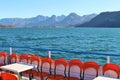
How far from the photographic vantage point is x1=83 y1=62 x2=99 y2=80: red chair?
704 cm

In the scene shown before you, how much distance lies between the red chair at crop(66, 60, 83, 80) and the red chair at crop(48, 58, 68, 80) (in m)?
0.22

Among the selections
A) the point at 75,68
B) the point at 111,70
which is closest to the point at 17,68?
the point at 75,68

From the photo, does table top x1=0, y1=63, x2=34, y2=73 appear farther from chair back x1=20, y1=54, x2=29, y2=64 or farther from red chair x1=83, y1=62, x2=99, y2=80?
red chair x1=83, y1=62, x2=99, y2=80

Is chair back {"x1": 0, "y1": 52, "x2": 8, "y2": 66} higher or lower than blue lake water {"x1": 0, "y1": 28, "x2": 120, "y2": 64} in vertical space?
higher

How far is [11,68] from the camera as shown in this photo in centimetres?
730

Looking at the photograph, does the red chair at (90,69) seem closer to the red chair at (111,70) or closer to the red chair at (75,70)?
the red chair at (75,70)

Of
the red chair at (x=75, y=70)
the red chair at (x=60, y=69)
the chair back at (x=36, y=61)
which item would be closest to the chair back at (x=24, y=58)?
the chair back at (x=36, y=61)

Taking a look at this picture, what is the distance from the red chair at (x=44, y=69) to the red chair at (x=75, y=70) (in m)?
0.80

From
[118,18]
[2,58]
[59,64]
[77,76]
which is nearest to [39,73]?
[59,64]

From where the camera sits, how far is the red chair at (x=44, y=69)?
8016 mm

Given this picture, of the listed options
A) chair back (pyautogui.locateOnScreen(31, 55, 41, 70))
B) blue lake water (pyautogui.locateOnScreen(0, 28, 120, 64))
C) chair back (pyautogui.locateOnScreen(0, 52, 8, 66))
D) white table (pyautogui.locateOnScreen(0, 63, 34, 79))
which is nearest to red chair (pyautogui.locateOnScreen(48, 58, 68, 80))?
chair back (pyautogui.locateOnScreen(31, 55, 41, 70))

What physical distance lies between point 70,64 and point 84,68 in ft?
1.75

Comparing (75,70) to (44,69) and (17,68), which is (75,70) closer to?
(44,69)

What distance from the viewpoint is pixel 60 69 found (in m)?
7.83
